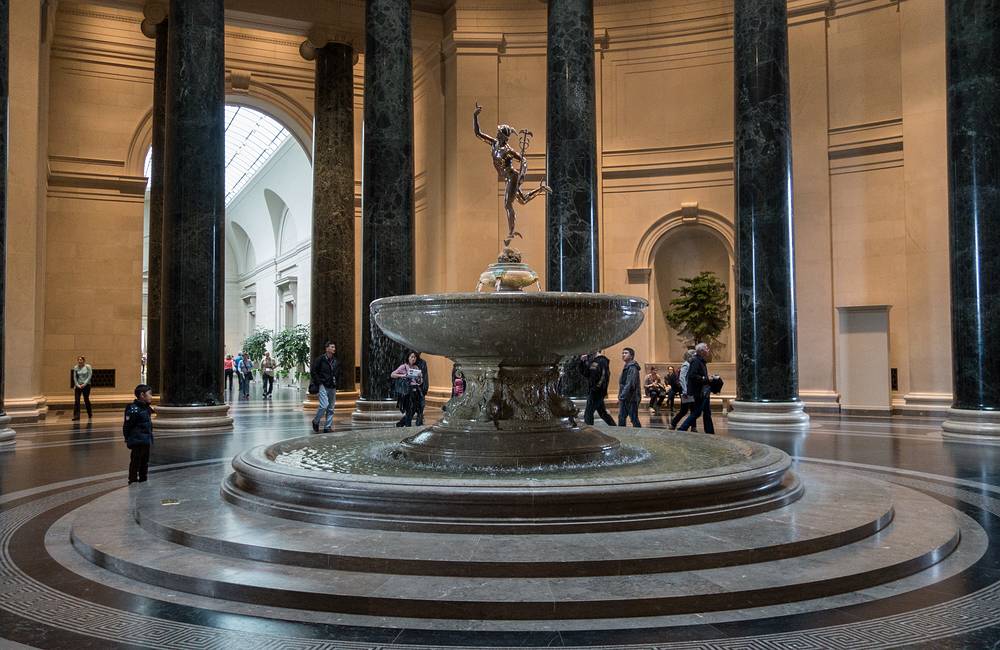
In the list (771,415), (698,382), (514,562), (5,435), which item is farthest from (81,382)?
(514,562)

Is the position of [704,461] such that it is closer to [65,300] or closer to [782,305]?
[782,305]

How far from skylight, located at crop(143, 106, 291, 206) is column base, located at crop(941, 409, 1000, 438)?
27455mm

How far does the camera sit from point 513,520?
4844 mm

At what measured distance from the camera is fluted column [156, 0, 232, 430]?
39.3 ft

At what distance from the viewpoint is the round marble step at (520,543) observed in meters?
4.19

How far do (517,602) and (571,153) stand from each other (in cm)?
1087

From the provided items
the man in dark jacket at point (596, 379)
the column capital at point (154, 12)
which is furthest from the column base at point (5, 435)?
the column capital at point (154, 12)

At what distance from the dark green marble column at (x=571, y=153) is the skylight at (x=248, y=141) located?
2062cm

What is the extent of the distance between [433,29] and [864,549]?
18.3 metres

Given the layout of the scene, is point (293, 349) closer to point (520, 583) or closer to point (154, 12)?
point (154, 12)

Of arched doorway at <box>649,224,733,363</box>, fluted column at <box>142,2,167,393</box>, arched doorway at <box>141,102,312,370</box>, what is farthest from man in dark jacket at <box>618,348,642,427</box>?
arched doorway at <box>141,102,312,370</box>

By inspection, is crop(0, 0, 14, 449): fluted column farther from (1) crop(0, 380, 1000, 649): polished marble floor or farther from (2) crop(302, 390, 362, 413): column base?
(2) crop(302, 390, 362, 413): column base

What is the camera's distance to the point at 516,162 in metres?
7.75

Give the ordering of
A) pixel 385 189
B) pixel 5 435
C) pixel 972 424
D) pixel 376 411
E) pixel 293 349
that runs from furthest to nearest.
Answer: pixel 293 349, pixel 385 189, pixel 376 411, pixel 972 424, pixel 5 435
